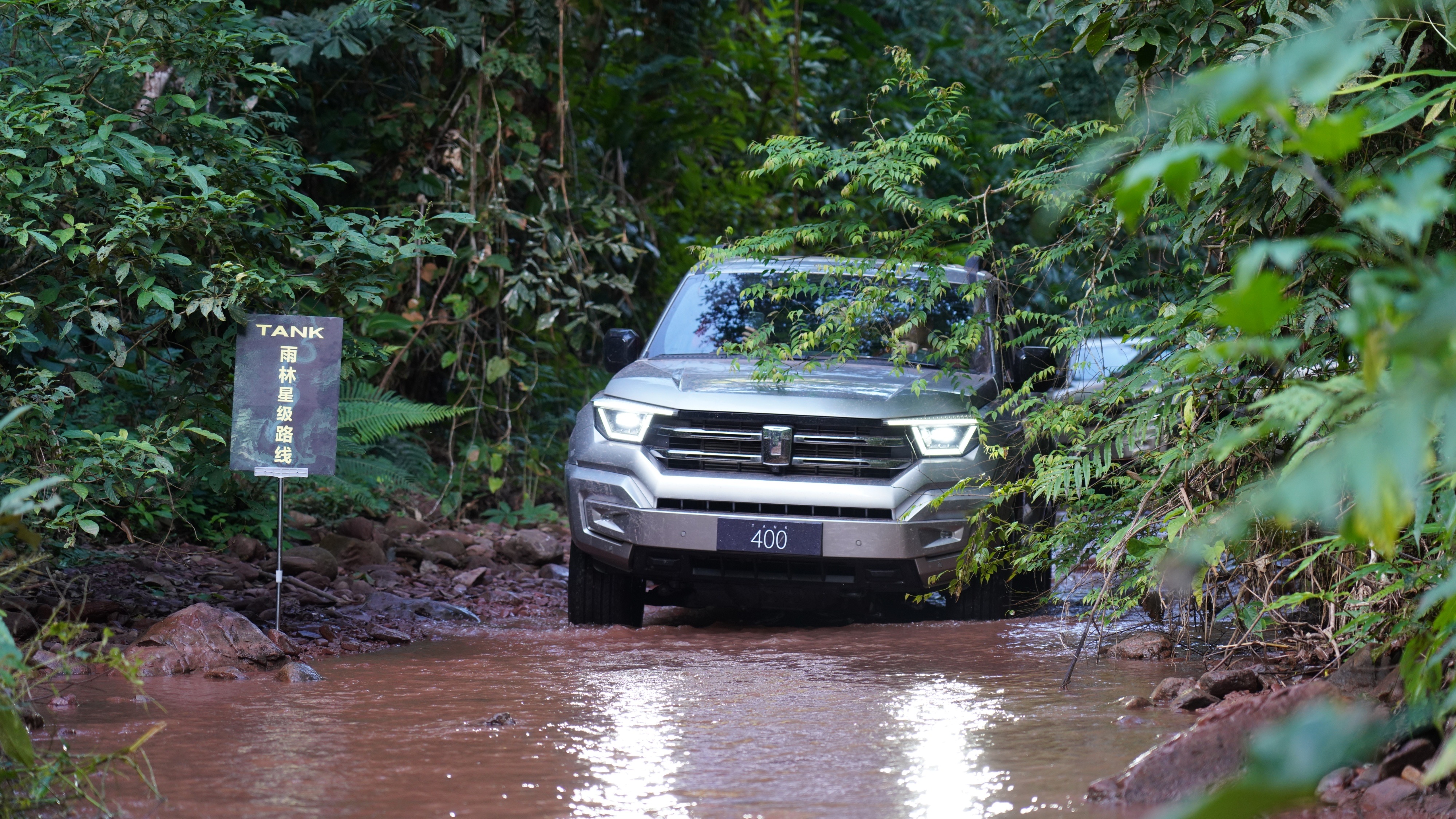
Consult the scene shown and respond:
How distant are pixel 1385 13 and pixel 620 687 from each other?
121 inches

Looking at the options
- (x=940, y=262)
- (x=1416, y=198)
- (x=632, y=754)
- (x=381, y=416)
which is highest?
(x=940, y=262)

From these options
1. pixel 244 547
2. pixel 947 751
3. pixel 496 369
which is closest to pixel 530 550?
pixel 496 369

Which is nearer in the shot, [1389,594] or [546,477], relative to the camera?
[1389,594]

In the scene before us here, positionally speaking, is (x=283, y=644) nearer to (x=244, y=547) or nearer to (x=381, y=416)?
(x=244, y=547)

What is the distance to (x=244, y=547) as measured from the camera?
6871mm

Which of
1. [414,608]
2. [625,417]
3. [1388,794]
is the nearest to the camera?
[1388,794]

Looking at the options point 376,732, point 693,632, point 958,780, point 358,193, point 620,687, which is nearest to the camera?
point 958,780

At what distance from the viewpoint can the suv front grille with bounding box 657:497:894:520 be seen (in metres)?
5.37

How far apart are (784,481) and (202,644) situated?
2359mm

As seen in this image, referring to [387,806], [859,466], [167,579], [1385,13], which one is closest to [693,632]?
[859,466]

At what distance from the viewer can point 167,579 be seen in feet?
19.8

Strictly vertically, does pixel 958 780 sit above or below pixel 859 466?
below

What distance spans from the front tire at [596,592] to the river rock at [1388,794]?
11.7 ft

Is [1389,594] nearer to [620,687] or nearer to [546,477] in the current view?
[620,687]
